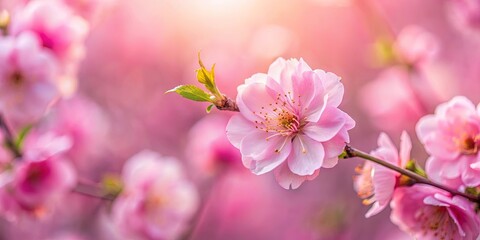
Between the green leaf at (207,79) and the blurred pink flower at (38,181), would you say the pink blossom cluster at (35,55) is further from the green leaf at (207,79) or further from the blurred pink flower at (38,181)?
the green leaf at (207,79)

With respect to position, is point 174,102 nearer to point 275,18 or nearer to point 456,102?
point 275,18

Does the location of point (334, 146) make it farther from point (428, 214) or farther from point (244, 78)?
point (244, 78)

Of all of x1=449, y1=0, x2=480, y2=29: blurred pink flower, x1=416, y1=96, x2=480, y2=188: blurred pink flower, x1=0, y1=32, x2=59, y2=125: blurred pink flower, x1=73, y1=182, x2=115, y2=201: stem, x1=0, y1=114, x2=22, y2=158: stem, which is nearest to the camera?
x1=416, y1=96, x2=480, y2=188: blurred pink flower

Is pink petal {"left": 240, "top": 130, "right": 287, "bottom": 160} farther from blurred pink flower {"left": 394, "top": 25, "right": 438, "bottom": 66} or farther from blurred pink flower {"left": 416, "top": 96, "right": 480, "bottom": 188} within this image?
blurred pink flower {"left": 394, "top": 25, "right": 438, "bottom": 66}

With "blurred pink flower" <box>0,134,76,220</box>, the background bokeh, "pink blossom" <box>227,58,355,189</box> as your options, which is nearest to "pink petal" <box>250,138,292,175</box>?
"pink blossom" <box>227,58,355,189</box>

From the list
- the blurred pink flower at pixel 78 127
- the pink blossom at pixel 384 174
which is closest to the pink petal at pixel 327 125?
the pink blossom at pixel 384 174

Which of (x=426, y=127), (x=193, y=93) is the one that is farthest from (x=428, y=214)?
(x=193, y=93)
